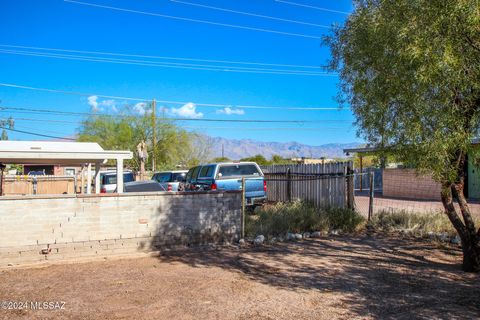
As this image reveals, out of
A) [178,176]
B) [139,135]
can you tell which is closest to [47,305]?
[178,176]

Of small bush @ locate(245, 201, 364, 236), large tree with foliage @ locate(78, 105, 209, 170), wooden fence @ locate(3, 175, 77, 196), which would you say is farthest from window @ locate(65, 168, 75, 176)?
small bush @ locate(245, 201, 364, 236)

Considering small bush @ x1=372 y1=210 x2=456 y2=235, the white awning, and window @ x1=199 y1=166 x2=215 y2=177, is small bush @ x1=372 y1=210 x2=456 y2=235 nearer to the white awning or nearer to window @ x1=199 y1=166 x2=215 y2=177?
window @ x1=199 y1=166 x2=215 y2=177

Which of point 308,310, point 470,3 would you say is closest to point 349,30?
point 470,3

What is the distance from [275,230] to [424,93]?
218 inches

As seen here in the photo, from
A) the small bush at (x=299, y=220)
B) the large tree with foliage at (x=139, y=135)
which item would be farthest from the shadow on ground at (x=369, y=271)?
the large tree with foliage at (x=139, y=135)

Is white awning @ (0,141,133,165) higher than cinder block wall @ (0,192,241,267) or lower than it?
higher

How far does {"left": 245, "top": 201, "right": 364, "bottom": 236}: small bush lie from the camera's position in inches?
437

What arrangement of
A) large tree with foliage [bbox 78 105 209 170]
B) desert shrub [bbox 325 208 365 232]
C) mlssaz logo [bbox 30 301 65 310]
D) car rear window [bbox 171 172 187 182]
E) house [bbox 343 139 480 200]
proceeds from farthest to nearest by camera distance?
large tree with foliage [bbox 78 105 209 170] → car rear window [bbox 171 172 187 182] → house [bbox 343 139 480 200] → desert shrub [bbox 325 208 365 232] → mlssaz logo [bbox 30 301 65 310]

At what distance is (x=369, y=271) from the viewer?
Result: 7.73 m

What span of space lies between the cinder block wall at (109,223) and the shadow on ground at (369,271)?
1.82ft

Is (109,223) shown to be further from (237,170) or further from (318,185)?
(318,185)

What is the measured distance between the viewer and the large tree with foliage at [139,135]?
1679 inches

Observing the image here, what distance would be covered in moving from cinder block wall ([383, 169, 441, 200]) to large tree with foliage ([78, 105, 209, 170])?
22.7 m

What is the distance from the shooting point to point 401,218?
12.1m
